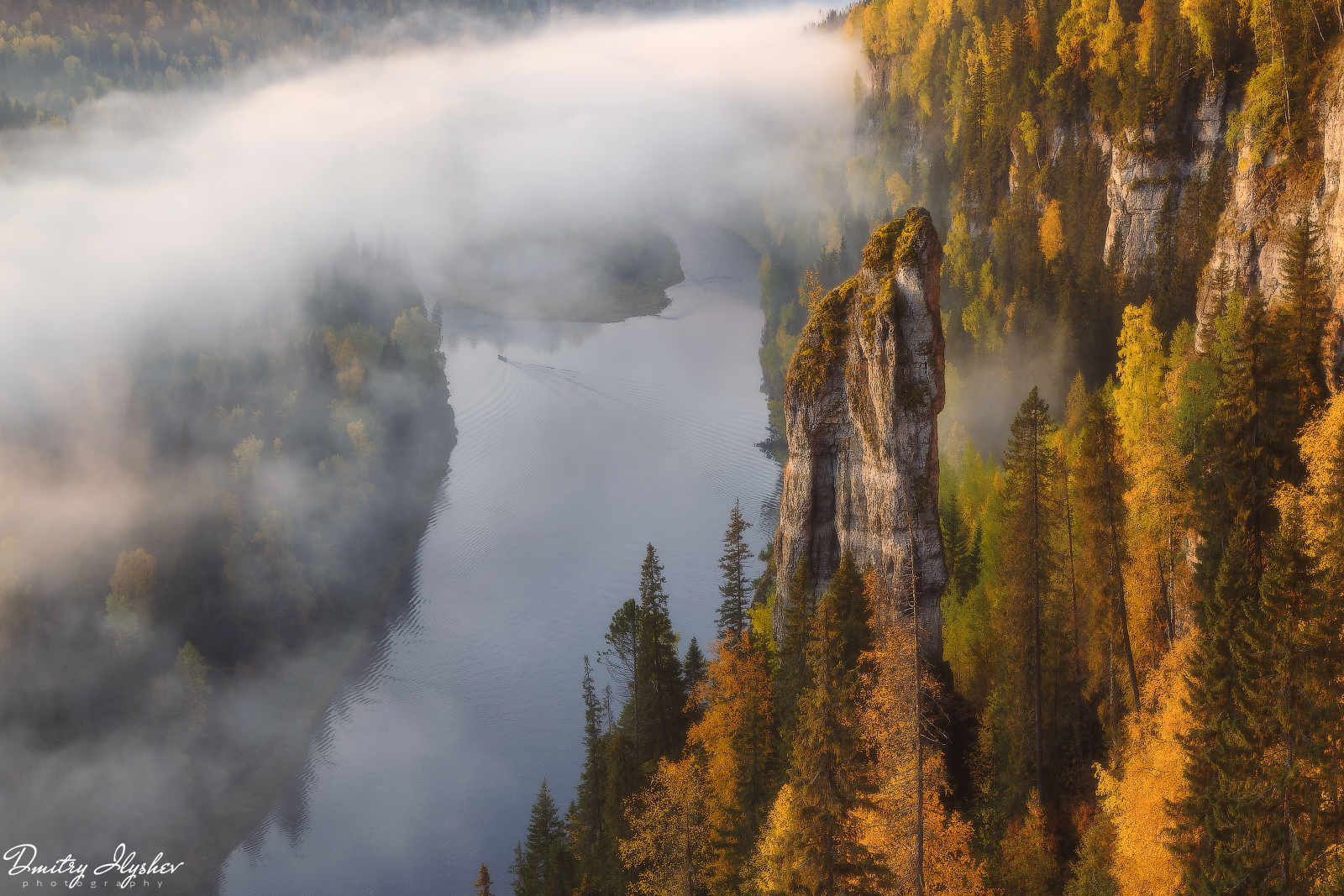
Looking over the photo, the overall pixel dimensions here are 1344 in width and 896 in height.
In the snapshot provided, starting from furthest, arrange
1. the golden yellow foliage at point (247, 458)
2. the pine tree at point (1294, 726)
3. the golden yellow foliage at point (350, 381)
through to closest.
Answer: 1. the golden yellow foliage at point (350, 381)
2. the golden yellow foliage at point (247, 458)
3. the pine tree at point (1294, 726)

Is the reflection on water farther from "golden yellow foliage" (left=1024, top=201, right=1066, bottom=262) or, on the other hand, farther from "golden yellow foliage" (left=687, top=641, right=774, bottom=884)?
"golden yellow foliage" (left=1024, top=201, right=1066, bottom=262)

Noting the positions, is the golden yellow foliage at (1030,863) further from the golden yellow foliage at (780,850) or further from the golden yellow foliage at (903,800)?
the golden yellow foliage at (780,850)

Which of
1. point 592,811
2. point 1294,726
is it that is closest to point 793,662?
point 592,811

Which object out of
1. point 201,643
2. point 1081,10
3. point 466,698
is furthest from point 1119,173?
point 201,643

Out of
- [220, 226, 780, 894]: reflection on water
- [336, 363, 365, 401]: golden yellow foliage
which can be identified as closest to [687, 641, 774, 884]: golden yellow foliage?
[220, 226, 780, 894]: reflection on water

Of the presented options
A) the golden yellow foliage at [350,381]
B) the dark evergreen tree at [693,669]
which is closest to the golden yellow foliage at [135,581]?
the golden yellow foliage at [350,381]

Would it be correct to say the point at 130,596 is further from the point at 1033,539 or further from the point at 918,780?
the point at 918,780

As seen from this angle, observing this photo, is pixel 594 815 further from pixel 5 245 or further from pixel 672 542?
pixel 5 245
